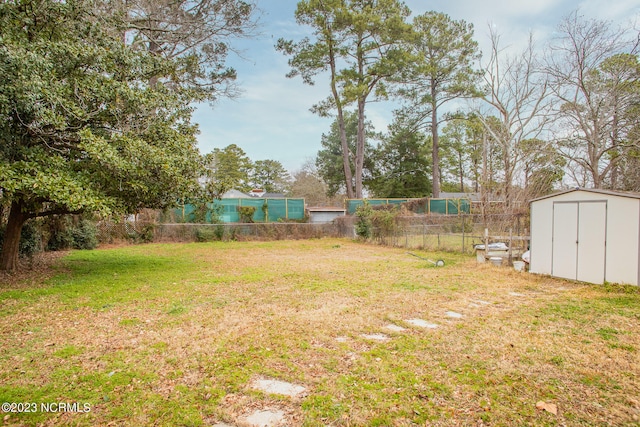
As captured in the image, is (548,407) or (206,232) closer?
(548,407)

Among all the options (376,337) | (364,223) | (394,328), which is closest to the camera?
(376,337)

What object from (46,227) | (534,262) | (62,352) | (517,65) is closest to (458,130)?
(517,65)

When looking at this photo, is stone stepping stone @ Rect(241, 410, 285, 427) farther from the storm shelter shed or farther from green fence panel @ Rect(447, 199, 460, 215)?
green fence panel @ Rect(447, 199, 460, 215)

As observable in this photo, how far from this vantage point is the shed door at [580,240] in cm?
640

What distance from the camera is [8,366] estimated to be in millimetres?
3092

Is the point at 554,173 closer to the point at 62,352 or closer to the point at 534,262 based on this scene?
the point at 534,262

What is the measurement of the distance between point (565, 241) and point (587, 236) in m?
0.49

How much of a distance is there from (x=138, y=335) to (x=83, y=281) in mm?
3982

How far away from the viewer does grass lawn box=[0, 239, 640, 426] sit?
7.89ft

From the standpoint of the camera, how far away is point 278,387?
8.96 feet

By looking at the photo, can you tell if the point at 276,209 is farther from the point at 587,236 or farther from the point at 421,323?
the point at 421,323

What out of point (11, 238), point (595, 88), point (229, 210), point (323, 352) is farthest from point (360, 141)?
point (323, 352)

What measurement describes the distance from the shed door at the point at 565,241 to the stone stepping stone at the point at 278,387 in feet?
22.1

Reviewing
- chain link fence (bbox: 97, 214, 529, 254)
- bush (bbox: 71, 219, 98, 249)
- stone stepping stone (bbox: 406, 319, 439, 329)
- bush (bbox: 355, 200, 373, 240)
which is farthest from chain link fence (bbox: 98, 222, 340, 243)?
stone stepping stone (bbox: 406, 319, 439, 329)
